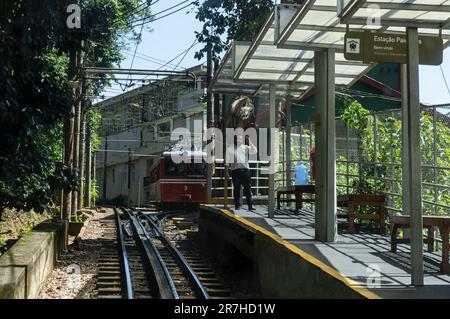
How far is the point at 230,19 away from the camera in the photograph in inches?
654

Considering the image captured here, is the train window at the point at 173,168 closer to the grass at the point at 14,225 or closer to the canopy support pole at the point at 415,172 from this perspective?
the grass at the point at 14,225

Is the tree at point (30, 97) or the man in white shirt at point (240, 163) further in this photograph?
the man in white shirt at point (240, 163)

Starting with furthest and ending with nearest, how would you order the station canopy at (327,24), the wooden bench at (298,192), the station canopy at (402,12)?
the wooden bench at (298,192) < the station canopy at (327,24) < the station canopy at (402,12)

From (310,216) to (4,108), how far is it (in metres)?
6.47

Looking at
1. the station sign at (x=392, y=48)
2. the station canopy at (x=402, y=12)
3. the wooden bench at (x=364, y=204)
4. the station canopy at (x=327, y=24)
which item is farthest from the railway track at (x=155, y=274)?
the station canopy at (x=402, y=12)

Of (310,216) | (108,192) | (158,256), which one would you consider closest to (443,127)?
(310,216)

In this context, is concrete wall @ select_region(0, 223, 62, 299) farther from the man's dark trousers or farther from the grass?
the man's dark trousers

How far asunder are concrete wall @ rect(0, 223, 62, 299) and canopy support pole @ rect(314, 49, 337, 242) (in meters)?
3.83

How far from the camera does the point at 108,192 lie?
6400 centimetres

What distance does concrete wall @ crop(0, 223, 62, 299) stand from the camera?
598 centimetres

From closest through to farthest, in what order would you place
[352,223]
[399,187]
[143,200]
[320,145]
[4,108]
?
[4,108], [320,145], [352,223], [399,187], [143,200]

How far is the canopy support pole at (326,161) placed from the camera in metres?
8.40

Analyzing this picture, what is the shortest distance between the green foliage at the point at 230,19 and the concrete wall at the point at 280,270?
6.47 metres
